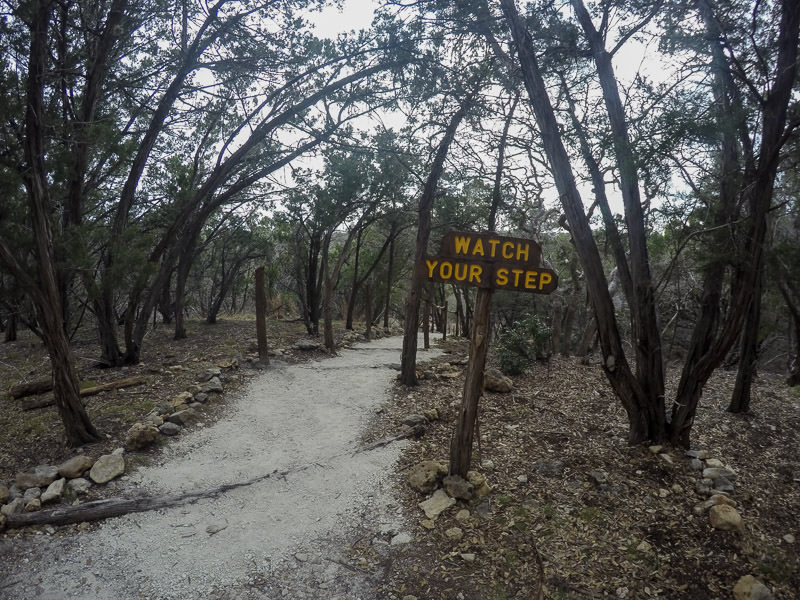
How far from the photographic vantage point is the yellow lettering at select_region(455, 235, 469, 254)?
4.02 meters

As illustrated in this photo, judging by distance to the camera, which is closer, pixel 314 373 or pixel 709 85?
pixel 709 85

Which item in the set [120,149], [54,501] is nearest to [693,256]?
[54,501]

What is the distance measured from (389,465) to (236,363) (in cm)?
490

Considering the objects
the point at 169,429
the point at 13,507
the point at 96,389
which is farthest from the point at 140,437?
the point at 96,389

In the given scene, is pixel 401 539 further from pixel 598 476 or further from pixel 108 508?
pixel 108 508

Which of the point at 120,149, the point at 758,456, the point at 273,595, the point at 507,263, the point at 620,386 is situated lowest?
the point at 273,595

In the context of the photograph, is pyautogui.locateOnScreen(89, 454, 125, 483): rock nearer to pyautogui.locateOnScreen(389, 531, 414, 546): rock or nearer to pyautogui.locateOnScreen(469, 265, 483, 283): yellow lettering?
pyautogui.locateOnScreen(389, 531, 414, 546): rock

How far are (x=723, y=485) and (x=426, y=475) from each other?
8.90 feet

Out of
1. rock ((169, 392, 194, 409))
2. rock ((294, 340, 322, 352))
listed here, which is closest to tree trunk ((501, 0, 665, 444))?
rock ((169, 392, 194, 409))

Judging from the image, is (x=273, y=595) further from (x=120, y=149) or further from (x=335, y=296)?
(x=335, y=296)

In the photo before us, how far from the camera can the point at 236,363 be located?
8938 mm

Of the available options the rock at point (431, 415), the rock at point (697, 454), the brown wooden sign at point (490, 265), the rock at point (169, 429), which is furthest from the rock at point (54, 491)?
the rock at point (697, 454)

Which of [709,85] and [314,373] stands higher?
→ [709,85]

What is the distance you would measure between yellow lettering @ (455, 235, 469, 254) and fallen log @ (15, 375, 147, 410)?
20.1 feet
